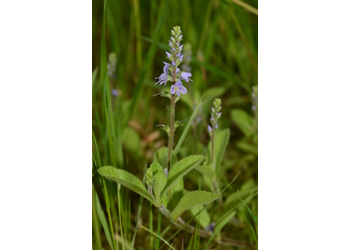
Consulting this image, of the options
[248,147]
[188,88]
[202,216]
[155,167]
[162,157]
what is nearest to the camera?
[155,167]

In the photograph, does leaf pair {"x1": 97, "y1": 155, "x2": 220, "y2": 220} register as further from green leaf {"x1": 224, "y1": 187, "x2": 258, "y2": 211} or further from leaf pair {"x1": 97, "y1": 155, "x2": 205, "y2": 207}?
green leaf {"x1": 224, "y1": 187, "x2": 258, "y2": 211}

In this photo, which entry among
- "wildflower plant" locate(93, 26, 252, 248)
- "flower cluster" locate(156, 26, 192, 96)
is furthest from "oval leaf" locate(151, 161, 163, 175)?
"flower cluster" locate(156, 26, 192, 96)

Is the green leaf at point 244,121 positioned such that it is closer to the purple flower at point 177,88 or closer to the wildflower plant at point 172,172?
the wildflower plant at point 172,172

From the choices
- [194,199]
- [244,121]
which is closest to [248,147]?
[244,121]

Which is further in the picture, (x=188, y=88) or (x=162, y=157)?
(x=188, y=88)

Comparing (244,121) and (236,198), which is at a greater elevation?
(244,121)

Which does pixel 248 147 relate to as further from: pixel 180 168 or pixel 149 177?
pixel 149 177
